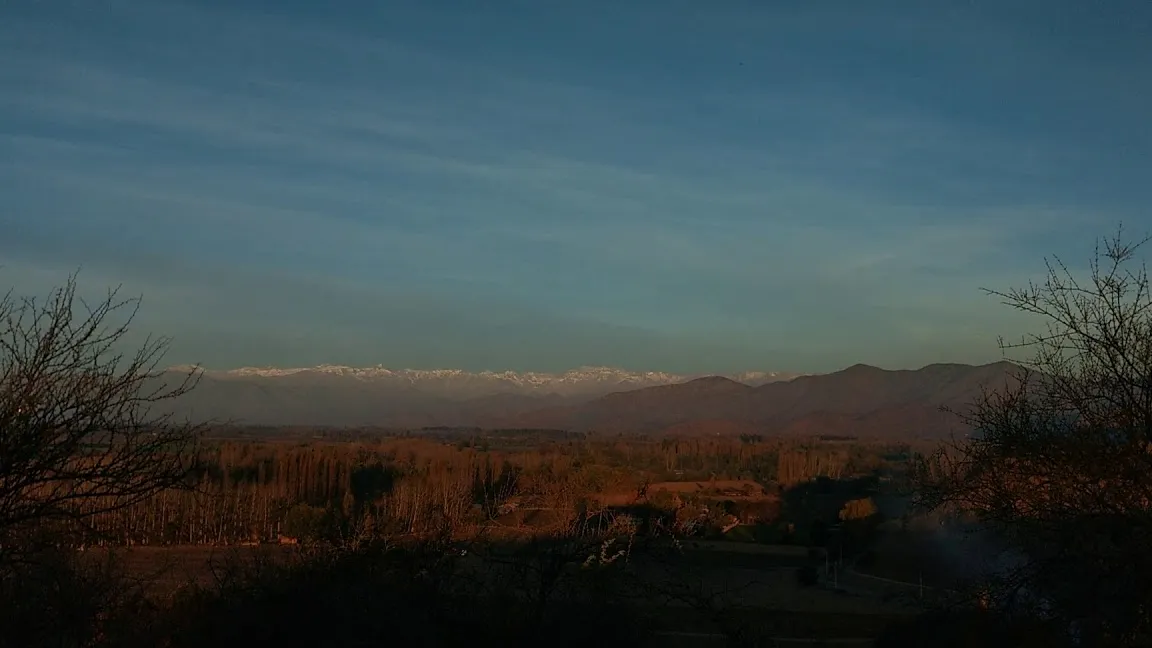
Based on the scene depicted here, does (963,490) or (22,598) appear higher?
(963,490)

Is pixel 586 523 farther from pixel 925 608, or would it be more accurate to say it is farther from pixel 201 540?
pixel 201 540

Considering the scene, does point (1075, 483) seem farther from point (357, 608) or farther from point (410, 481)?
point (410, 481)

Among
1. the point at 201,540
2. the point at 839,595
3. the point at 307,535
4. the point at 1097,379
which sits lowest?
the point at 839,595

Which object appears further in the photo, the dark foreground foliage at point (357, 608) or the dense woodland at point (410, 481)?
the dense woodland at point (410, 481)

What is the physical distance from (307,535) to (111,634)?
2.49 meters

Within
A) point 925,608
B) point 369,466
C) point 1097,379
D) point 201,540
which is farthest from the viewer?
point 369,466

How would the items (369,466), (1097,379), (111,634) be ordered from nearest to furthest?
1. (111,634)
2. (1097,379)
3. (369,466)

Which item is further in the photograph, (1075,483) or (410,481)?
(410,481)

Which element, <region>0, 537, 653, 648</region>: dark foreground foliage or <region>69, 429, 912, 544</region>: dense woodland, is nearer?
<region>0, 537, 653, 648</region>: dark foreground foliage

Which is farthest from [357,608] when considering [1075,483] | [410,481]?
[410,481]

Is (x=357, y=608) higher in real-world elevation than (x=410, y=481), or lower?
higher

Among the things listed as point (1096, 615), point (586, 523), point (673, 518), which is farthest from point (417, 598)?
point (1096, 615)

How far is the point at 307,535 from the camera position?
11.5 metres

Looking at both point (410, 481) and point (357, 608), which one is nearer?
point (357, 608)
